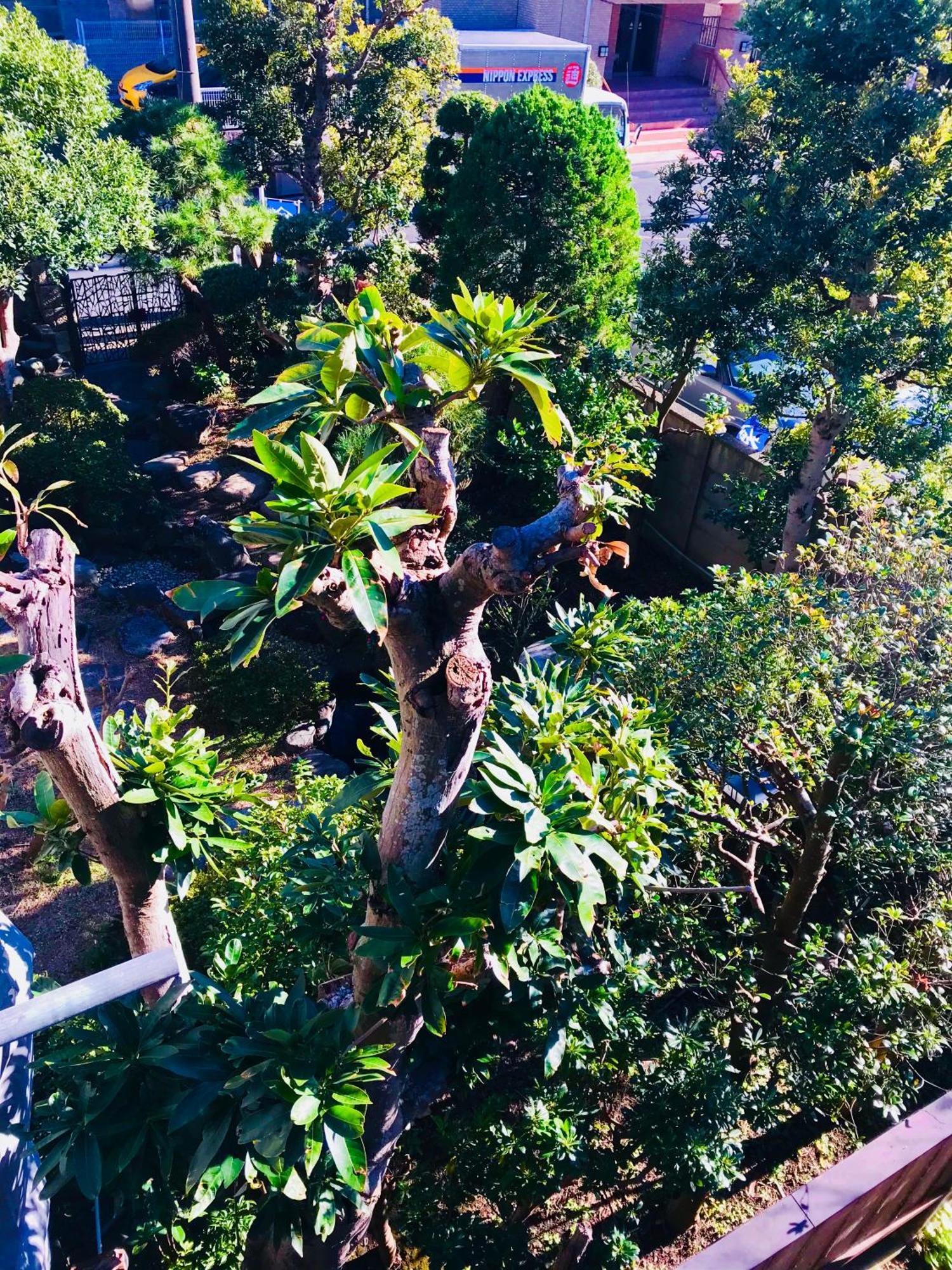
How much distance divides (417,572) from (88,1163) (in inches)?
79.6

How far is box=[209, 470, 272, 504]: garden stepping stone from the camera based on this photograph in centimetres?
926

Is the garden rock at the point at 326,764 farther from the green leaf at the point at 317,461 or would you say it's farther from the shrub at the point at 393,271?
the shrub at the point at 393,271

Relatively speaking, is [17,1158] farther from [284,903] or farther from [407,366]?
[407,366]

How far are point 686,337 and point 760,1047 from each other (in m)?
5.22

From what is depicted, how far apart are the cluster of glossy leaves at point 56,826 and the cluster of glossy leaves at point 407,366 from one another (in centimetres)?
185

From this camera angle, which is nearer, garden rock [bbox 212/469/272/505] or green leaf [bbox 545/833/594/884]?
green leaf [bbox 545/833/594/884]

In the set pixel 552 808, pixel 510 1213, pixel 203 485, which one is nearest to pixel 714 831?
pixel 552 808

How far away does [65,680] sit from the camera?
319 centimetres

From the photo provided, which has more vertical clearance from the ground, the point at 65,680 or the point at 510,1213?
the point at 65,680

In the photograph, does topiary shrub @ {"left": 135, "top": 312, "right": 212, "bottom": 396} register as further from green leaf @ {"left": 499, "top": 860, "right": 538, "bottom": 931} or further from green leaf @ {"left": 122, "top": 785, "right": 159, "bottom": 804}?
green leaf @ {"left": 499, "top": 860, "right": 538, "bottom": 931}

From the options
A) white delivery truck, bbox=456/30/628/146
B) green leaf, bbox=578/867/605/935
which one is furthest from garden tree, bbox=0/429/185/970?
white delivery truck, bbox=456/30/628/146

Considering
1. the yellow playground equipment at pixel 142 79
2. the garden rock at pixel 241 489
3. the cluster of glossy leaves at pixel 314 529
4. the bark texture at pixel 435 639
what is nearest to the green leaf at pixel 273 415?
the cluster of glossy leaves at pixel 314 529

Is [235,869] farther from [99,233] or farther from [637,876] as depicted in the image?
[99,233]

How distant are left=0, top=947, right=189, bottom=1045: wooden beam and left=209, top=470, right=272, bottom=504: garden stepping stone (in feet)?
22.5
